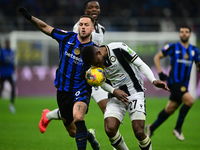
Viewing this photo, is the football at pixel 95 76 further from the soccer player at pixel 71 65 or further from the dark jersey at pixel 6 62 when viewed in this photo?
the dark jersey at pixel 6 62

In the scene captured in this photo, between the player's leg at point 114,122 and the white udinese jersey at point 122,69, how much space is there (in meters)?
0.26

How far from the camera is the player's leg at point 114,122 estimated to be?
480 cm

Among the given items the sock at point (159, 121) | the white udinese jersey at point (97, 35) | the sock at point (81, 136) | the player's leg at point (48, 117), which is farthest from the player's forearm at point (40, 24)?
the sock at point (159, 121)

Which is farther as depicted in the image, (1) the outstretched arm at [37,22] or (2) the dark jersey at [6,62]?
(2) the dark jersey at [6,62]

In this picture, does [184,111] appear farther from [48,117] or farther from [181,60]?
[48,117]

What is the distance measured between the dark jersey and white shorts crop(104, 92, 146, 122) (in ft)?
28.6

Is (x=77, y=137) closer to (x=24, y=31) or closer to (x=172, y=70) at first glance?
(x=172, y=70)

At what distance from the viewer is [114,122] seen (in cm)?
482

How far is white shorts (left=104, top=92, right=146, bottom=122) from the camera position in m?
4.86

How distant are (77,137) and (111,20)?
1554cm

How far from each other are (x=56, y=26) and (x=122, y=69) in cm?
1435

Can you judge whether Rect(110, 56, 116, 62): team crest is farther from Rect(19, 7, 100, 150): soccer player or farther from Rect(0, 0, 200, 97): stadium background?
Rect(0, 0, 200, 97): stadium background

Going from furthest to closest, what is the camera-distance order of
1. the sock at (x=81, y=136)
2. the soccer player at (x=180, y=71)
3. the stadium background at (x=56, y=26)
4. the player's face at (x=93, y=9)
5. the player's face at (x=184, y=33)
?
the stadium background at (x=56, y=26)
the player's face at (x=184, y=33)
the soccer player at (x=180, y=71)
the player's face at (x=93, y=9)
the sock at (x=81, y=136)

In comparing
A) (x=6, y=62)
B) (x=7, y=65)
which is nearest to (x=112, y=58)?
(x=7, y=65)
